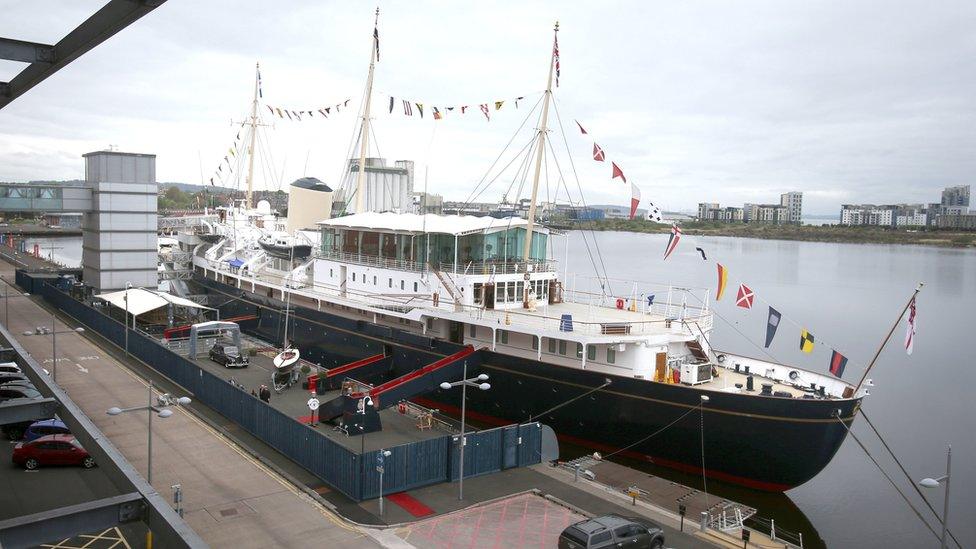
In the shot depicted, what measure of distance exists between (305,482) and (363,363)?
11.0m

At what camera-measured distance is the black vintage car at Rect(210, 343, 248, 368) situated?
108 ft

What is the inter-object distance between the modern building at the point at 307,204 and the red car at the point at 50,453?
34.5m

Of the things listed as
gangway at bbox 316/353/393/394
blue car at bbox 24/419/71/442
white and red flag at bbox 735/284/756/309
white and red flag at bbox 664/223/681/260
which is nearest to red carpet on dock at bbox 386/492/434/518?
blue car at bbox 24/419/71/442

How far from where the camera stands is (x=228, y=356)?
33.1 metres

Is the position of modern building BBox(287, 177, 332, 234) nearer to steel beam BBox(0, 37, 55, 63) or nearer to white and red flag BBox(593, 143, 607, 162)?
white and red flag BBox(593, 143, 607, 162)

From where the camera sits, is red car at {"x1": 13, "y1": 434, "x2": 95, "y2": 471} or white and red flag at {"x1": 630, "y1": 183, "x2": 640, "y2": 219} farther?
white and red flag at {"x1": 630, "y1": 183, "x2": 640, "y2": 219}

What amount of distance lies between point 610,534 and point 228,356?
23.9 m

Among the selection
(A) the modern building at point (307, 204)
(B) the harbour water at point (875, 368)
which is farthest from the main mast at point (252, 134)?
(B) the harbour water at point (875, 368)

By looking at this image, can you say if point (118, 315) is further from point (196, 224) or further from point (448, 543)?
point (448, 543)

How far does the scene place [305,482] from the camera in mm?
19234

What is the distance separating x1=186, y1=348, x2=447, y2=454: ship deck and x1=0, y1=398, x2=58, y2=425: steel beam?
7.50 meters

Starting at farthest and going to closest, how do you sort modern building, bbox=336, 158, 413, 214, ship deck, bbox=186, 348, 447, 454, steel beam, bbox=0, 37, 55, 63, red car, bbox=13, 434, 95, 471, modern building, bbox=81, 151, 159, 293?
modern building, bbox=336, 158, 413, 214 < modern building, bbox=81, 151, 159, 293 < ship deck, bbox=186, 348, 447, 454 < red car, bbox=13, 434, 95, 471 < steel beam, bbox=0, 37, 55, 63

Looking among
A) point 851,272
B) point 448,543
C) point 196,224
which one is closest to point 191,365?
point 448,543

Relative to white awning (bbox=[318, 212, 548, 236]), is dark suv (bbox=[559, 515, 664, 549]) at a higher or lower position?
lower
